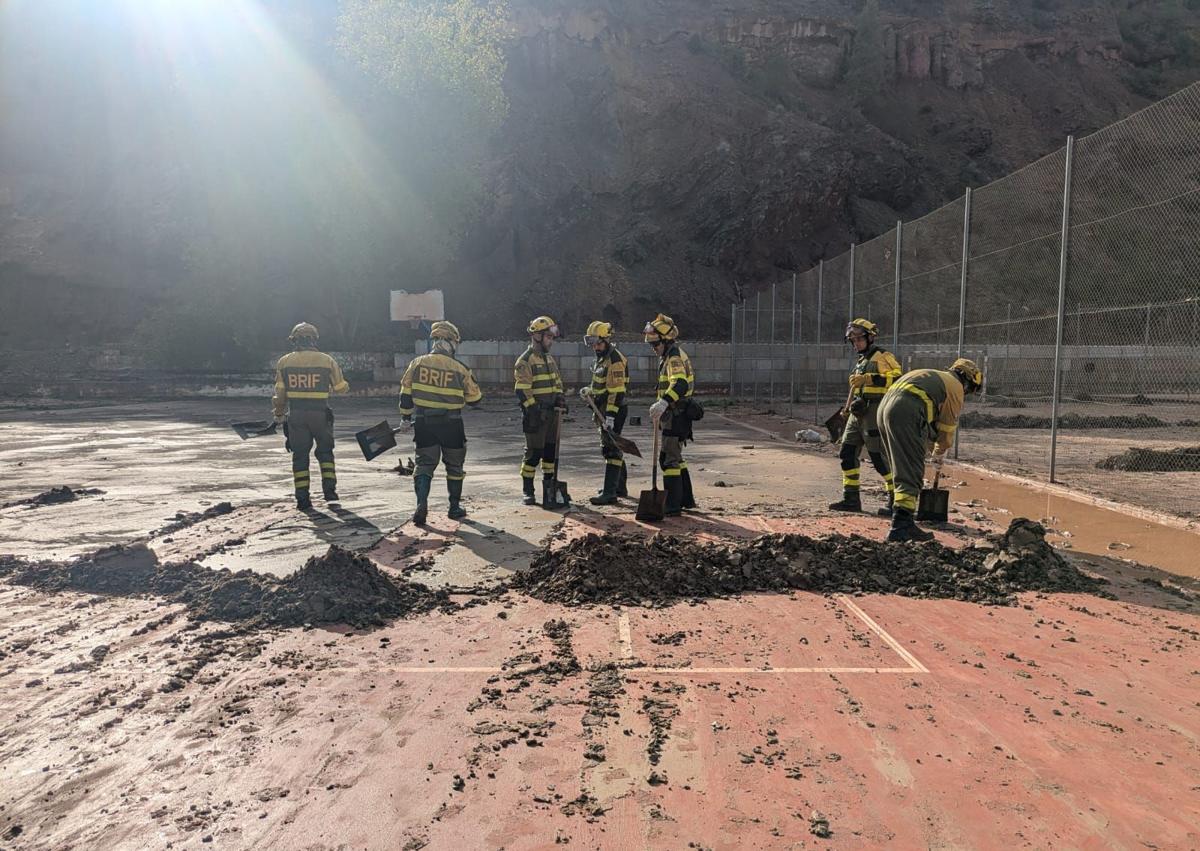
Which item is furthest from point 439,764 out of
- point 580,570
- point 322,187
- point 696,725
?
point 322,187

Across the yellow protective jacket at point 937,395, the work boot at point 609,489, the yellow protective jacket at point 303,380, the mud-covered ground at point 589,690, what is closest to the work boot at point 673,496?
the mud-covered ground at point 589,690

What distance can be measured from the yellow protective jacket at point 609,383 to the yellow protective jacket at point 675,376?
2.60 ft

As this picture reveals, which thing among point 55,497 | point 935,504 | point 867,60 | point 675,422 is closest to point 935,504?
point 935,504

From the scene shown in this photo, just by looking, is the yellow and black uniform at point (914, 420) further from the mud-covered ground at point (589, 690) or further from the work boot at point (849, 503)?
the work boot at point (849, 503)

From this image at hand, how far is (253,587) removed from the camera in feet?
15.9

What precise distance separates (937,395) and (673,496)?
2579 mm

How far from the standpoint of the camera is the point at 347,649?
13.3 feet

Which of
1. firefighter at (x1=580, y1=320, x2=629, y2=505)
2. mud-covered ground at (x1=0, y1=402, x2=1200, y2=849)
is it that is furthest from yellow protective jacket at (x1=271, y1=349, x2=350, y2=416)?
firefighter at (x1=580, y1=320, x2=629, y2=505)

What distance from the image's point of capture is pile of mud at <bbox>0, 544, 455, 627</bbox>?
4488mm

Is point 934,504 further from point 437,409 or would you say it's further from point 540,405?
point 437,409

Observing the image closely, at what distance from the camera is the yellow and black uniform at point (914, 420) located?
625 cm

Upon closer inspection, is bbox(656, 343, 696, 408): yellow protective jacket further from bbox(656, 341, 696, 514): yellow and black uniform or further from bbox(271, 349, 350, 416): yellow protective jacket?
bbox(271, 349, 350, 416): yellow protective jacket

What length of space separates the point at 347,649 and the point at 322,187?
24.7 m

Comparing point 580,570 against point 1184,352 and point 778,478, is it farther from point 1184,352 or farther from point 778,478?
point 1184,352
